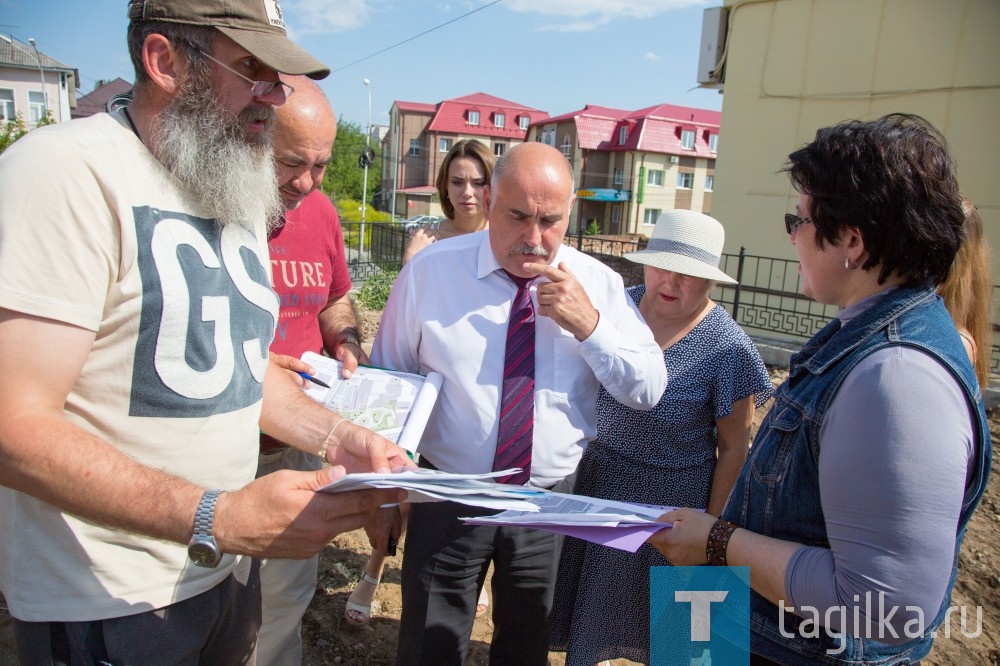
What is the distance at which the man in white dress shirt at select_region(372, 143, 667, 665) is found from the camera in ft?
7.18

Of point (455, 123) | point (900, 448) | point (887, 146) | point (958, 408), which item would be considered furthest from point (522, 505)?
point (455, 123)

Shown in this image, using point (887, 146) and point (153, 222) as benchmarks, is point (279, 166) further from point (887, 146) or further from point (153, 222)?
point (887, 146)

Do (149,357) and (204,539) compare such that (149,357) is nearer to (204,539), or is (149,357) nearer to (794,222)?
(204,539)

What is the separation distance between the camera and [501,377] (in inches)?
88.5

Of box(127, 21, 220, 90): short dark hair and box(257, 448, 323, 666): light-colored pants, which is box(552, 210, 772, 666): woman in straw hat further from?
box(127, 21, 220, 90): short dark hair

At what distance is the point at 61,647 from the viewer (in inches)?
52.9

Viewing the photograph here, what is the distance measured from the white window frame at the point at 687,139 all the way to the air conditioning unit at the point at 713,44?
92.9 feet

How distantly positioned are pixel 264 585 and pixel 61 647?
121 cm

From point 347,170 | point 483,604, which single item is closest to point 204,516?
point 483,604

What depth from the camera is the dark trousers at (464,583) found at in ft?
7.15

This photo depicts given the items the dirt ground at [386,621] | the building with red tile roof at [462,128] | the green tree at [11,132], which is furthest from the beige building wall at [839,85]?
the building with red tile roof at [462,128]

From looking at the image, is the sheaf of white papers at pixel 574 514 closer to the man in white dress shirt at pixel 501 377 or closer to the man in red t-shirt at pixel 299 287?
the man in white dress shirt at pixel 501 377

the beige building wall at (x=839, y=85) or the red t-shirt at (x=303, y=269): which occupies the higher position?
the beige building wall at (x=839, y=85)

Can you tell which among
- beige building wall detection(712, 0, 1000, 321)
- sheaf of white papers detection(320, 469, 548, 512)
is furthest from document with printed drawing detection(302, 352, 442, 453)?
beige building wall detection(712, 0, 1000, 321)
